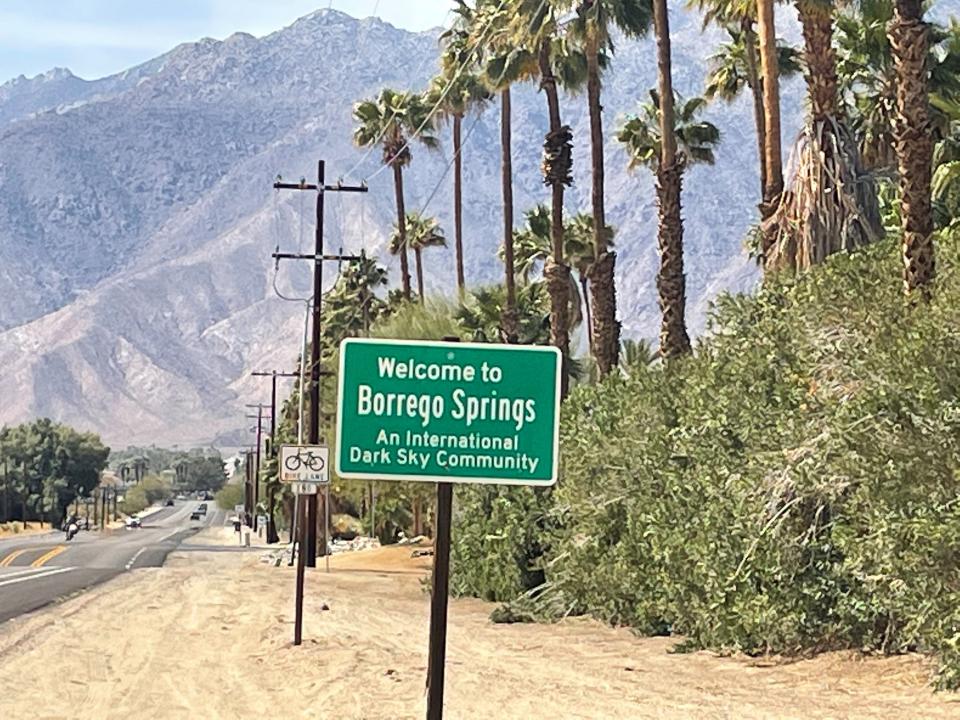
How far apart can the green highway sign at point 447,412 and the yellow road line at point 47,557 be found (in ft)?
147

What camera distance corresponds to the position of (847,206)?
2450 centimetres

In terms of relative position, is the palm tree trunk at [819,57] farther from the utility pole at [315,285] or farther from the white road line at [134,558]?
the white road line at [134,558]

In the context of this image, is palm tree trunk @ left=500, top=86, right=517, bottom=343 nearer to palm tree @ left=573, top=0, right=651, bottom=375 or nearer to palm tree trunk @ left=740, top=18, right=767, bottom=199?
palm tree @ left=573, top=0, right=651, bottom=375

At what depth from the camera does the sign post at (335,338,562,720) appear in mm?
9000

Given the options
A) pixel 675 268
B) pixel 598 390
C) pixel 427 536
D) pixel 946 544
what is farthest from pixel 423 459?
pixel 427 536

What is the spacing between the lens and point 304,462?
22.3m

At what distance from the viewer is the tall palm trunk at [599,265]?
37469 millimetres

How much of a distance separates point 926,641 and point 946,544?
140cm

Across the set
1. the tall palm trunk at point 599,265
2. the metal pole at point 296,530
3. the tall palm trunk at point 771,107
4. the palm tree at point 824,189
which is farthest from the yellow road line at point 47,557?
the palm tree at point 824,189

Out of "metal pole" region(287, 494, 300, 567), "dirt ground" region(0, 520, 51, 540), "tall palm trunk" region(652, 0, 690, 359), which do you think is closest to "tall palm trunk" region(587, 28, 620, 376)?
"tall palm trunk" region(652, 0, 690, 359)

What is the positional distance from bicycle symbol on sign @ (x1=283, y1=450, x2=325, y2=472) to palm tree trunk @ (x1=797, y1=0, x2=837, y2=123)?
9229 millimetres

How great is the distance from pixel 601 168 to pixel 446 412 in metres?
31.2

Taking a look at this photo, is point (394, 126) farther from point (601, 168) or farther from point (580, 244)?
point (601, 168)

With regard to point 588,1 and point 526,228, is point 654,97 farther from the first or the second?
point 526,228
